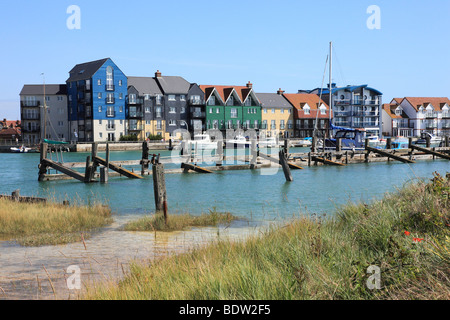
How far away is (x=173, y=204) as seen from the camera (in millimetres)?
20688

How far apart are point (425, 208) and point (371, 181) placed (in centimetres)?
2343

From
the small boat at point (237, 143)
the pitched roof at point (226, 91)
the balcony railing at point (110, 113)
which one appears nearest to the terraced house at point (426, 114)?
the pitched roof at point (226, 91)

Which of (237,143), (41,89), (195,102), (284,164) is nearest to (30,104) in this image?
(41,89)

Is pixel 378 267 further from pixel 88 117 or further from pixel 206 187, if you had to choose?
pixel 88 117

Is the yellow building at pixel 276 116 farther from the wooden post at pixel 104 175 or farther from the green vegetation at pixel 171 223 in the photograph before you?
the green vegetation at pixel 171 223

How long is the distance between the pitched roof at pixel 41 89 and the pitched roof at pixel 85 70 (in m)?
2.69

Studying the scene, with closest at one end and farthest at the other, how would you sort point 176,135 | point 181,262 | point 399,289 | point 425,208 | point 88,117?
point 399,289 < point 181,262 < point 425,208 < point 88,117 < point 176,135

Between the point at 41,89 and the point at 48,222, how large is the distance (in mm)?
84606

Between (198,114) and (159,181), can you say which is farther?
(198,114)

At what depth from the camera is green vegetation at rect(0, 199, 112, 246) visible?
11.5 m

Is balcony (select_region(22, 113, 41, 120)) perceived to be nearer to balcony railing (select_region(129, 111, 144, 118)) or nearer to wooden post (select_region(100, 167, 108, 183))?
balcony railing (select_region(129, 111, 144, 118))

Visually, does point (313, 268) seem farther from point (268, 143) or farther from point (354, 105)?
point (354, 105)

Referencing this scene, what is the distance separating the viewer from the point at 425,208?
29.2ft
